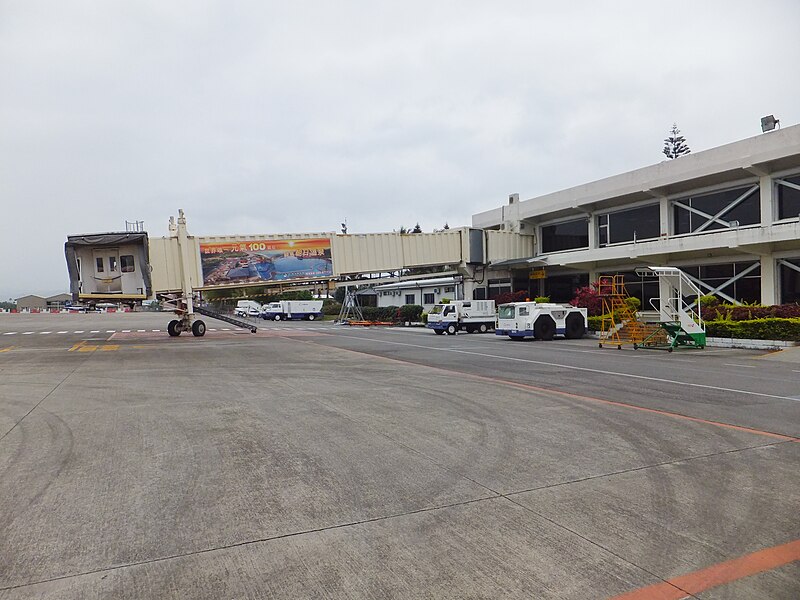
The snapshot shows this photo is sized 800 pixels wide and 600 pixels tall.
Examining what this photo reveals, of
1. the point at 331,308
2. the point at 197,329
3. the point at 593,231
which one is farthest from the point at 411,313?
the point at 331,308

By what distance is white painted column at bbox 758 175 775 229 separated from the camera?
2602 centimetres

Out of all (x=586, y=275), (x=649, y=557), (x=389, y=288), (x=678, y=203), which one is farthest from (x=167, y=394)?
(x=389, y=288)

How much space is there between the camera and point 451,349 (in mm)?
22672

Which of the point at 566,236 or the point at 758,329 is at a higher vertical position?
the point at 566,236

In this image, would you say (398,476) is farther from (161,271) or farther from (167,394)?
(161,271)

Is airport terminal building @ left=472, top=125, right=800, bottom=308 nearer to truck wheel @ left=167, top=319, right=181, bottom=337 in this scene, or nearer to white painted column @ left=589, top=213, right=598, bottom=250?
white painted column @ left=589, top=213, right=598, bottom=250

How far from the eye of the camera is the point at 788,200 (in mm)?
25750

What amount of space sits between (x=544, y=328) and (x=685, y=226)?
10320 mm

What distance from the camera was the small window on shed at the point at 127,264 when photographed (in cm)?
2762

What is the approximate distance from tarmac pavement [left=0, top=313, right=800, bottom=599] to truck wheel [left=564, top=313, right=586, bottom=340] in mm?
16249

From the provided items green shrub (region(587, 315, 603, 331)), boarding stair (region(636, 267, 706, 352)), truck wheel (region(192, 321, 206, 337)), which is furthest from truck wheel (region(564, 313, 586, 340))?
truck wheel (region(192, 321, 206, 337))

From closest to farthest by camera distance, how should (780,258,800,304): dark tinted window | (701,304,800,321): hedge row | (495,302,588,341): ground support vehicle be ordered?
(701,304,800,321): hedge row
(780,258,800,304): dark tinted window
(495,302,588,341): ground support vehicle

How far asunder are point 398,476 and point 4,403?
8.35m

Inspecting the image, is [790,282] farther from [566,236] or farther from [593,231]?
[566,236]
